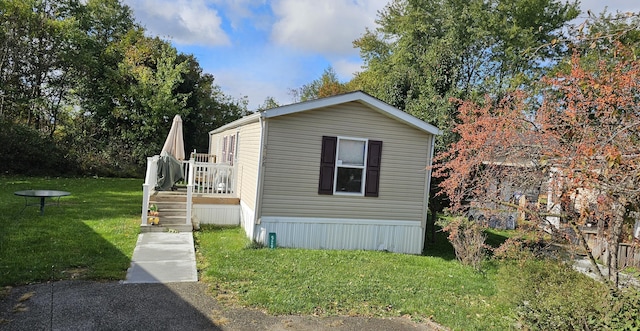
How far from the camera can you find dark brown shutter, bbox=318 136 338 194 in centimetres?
883

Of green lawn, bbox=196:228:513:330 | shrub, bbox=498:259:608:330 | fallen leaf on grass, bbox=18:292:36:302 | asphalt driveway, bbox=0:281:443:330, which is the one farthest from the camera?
green lawn, bbox=196:228:513:330

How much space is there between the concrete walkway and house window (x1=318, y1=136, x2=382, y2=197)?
133 inches

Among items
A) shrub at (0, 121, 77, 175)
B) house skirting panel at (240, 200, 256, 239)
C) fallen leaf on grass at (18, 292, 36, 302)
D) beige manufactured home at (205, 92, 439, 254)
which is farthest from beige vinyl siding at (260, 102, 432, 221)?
shrub at (0, 121, 77, 175)

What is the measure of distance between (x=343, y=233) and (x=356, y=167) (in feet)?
5.13

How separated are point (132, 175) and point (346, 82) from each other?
71.0 ft

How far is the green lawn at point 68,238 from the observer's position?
5906 millimetres

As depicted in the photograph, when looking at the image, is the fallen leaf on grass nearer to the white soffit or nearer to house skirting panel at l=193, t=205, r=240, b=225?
the white soffit

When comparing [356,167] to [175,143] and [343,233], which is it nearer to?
[343,233]

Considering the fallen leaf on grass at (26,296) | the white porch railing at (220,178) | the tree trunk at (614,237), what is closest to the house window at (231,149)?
the white porch railing at (220,178)

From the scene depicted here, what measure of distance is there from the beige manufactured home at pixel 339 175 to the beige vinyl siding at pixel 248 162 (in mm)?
29

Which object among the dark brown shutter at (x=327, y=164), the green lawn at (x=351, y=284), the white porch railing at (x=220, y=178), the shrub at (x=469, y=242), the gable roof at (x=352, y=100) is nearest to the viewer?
the green lawn at (x=351, y=284)

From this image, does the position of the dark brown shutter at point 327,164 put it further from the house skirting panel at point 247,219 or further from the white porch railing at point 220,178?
the white porch railing at point 220,178

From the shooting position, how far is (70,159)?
1984cm

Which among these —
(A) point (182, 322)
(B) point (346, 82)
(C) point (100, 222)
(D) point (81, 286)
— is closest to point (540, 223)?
(A) point (182, 322)
